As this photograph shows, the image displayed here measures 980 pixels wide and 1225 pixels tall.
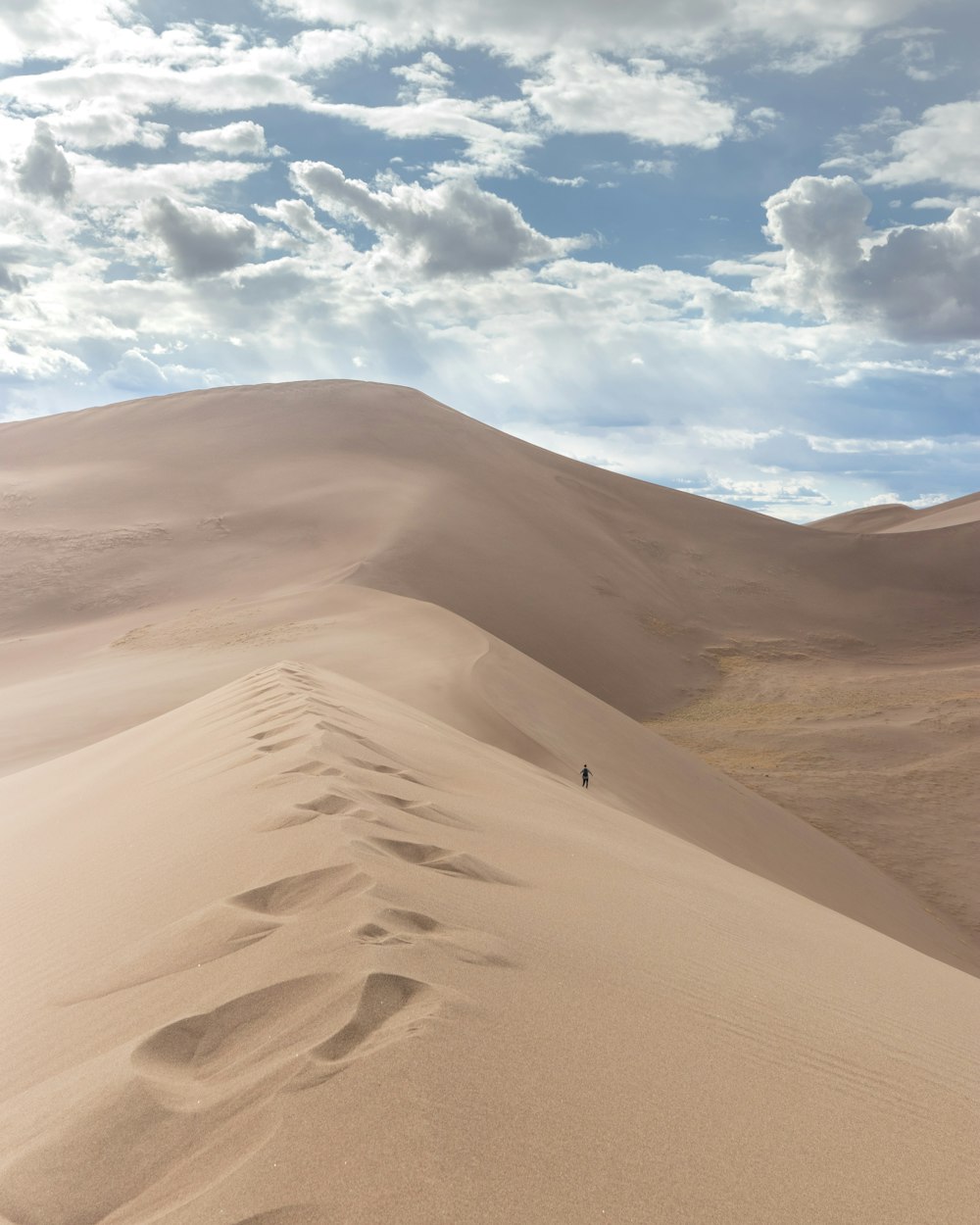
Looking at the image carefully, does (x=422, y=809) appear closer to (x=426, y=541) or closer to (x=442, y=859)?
(x=442, y=859)

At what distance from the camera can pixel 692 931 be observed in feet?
12.3

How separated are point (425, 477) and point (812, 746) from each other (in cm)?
2015

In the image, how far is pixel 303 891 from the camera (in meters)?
3.01

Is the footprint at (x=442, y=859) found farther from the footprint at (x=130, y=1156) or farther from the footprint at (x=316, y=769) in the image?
the footprint at (x=130, y=1156)

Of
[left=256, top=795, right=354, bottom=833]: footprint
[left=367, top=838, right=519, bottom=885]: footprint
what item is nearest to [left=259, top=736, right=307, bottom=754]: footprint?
[left=256, top=795, right=354, bottom=833]: footprint

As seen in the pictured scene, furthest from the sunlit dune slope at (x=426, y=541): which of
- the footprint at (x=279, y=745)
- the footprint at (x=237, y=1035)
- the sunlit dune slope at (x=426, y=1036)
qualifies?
the footprint at (x=237, y=1035)

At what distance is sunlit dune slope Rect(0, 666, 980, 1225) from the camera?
180 cm

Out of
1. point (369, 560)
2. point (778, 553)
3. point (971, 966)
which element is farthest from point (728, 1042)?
point (778, 553)

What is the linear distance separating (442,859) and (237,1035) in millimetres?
1443

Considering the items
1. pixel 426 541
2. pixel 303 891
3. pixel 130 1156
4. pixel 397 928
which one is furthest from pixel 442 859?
pixel 426 541

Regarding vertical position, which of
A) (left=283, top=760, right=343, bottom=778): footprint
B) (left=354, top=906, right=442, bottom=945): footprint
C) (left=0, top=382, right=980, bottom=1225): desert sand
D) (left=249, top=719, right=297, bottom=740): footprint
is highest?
(left=249, top=719, right=297, bottom=740): footprint

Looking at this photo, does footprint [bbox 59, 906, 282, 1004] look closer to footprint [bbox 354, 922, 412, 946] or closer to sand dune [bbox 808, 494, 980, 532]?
footprint [bbox 354, 922, 412, 946]

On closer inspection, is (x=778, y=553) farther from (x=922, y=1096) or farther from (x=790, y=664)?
(x=922, y=1096)

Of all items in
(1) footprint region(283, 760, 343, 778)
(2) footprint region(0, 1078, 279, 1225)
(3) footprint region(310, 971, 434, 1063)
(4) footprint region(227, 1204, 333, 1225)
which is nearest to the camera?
(4) footprint region(227, 1204, 333, 1225)
